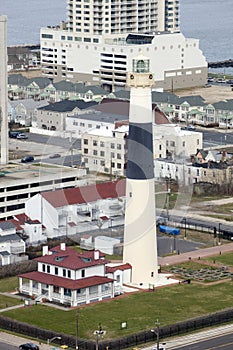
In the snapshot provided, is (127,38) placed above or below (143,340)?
above

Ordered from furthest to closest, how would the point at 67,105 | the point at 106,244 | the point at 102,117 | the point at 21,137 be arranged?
1. the point at 67,105
2. the point at 21,137
3. the point at 102,117
4. the point at 106,244

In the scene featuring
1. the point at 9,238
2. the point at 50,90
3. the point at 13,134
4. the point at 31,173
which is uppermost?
the point at 50,90

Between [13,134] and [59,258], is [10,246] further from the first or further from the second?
[13,134]

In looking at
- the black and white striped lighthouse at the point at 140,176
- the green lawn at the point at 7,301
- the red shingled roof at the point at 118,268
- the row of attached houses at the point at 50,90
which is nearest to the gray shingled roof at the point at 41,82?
the row of attached houses at the point at 50,90

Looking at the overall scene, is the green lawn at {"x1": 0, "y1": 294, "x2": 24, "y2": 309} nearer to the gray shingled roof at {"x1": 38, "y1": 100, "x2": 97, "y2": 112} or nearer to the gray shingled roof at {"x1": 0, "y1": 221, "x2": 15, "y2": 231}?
the gray shingled roof at {"x1": 0, "y1": 221, "x2": 15, "y2": 231}

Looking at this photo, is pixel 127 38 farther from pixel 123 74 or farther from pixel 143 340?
pixel 143 340

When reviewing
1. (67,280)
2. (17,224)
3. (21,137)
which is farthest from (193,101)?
(67,280)

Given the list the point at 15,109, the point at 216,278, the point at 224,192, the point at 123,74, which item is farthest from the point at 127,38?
the point at 216,278
